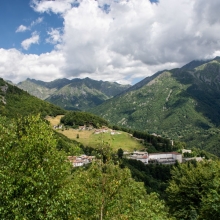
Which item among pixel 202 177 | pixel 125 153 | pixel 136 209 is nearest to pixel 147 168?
pixel 125 153

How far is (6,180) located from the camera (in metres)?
18.3

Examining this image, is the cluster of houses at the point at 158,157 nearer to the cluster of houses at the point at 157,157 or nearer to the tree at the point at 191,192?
the cluster of houses at the point at 157,157

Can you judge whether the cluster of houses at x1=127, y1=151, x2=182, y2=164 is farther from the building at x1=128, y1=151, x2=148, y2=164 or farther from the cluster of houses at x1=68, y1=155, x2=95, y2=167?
the cluster of houses at x1=68, y1=155, x2=95, y2=167

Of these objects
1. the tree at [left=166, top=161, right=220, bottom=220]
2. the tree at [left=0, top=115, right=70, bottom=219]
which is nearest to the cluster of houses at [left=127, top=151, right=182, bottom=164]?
the tree at [left=166, top=161, right=220, bottom=220]

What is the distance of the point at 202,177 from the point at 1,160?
38.6 meters

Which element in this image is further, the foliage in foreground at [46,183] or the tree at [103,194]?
the tree at [103,194]

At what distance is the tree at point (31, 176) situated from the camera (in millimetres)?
18297

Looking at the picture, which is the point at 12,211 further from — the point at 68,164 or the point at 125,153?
the point at 125,153

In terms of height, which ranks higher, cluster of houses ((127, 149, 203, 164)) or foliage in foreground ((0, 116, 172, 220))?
foliage in foreground ((0, 116, 172, 220))

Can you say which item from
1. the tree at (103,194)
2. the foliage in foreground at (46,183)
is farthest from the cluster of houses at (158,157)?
the foliage in foreground at (46,183)

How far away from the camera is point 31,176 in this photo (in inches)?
760

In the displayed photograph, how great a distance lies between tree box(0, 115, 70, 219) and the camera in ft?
60.0

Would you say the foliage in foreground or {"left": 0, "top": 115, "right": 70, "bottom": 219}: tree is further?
the foliage in foreground

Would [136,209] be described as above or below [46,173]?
below
